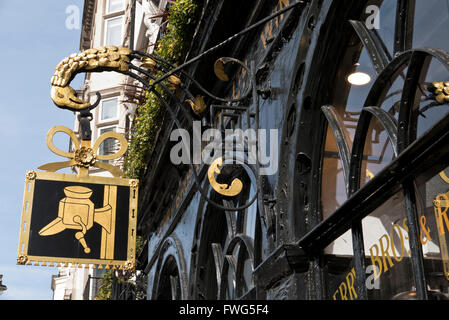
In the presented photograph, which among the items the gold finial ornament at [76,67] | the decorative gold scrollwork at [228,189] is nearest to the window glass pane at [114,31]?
the gold finial ornament at [76,67]

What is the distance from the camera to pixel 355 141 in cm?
542

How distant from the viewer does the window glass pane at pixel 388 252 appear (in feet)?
14.7

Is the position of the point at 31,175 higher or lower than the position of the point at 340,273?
higher

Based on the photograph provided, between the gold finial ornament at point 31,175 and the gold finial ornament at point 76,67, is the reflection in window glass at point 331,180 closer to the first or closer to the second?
the gold finial ornament at point 76,67

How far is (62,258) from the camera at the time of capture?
759cm

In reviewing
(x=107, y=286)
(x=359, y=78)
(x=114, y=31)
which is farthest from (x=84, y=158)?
(x=114, y=31)

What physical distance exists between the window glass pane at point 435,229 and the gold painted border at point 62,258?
4.49 metres

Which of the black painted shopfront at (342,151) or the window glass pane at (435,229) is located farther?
the black painted shopfront at (342,151)

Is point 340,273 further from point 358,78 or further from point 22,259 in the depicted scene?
point 22,259

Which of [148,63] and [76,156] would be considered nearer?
[148,63]

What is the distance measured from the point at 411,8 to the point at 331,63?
53.7 inches

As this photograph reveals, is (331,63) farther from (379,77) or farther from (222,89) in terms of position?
(222,89)

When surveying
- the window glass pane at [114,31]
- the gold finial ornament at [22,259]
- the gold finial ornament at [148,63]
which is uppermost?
the window glass pane at [114,31]

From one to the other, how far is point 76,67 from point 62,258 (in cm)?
217
